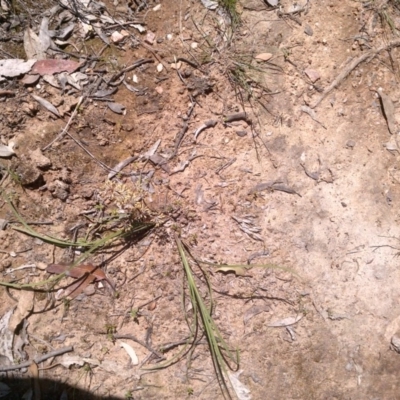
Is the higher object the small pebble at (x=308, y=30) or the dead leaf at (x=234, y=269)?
the small pebble at (x=308, y=30)

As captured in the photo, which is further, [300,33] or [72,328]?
[300,33]

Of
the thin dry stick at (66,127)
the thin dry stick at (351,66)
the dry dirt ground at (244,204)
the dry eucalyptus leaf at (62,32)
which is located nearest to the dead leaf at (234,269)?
the dry dirt ground at (244,204)

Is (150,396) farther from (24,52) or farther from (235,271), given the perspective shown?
(24,52)

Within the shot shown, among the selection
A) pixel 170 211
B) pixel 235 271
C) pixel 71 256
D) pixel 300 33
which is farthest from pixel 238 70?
pixel 71 256

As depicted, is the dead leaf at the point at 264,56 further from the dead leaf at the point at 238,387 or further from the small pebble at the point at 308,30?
the dead leaf at the point at 238,387

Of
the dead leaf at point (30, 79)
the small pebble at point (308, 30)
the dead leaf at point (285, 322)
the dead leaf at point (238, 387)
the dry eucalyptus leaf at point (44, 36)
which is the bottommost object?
the dead leaf at point (238, 387)

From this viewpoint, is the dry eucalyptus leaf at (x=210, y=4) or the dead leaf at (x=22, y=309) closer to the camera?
the dead leaf at (x=22, y=309)
